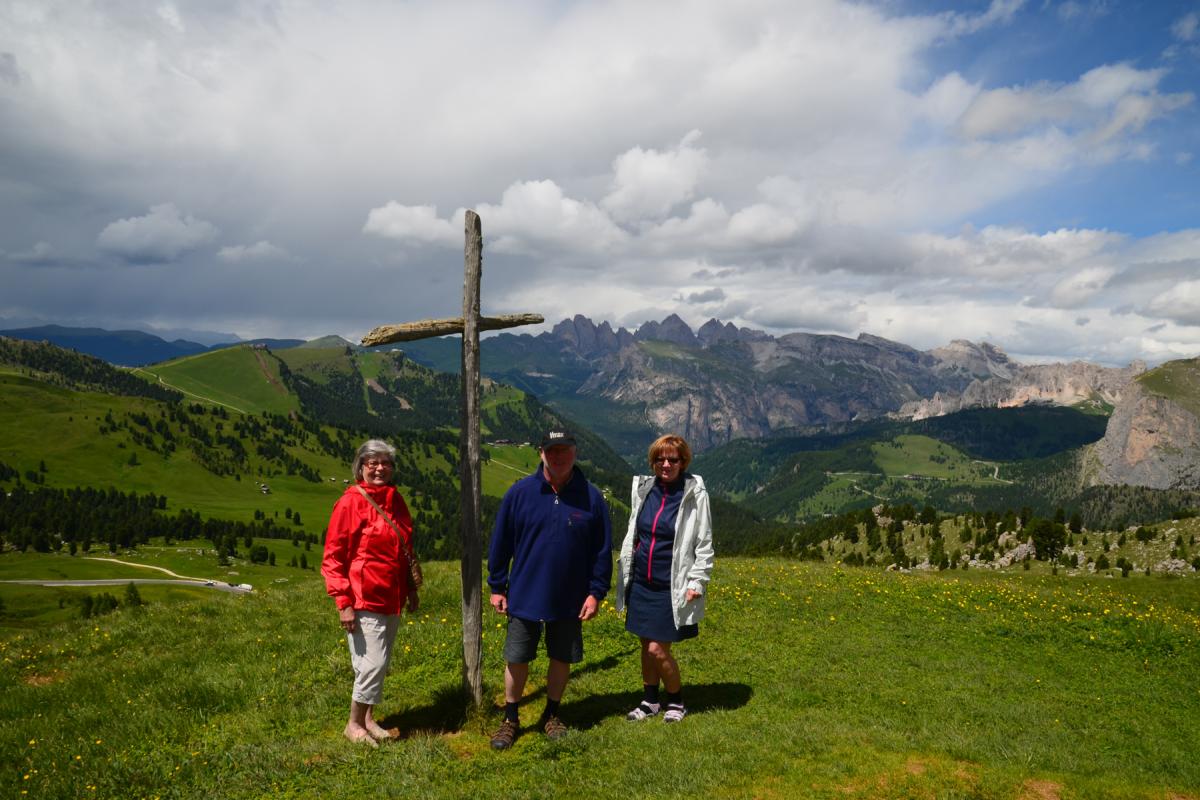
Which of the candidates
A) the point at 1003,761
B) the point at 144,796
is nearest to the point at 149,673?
the point at 144,796

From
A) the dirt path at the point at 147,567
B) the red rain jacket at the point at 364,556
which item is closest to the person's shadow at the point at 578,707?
the red rain jacket at the point at 364,556

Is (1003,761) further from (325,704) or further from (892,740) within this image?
(325,704)

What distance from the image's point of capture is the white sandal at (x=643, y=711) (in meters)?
10.7

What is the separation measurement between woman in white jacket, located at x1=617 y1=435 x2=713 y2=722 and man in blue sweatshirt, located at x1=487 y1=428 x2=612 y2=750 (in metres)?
0.58

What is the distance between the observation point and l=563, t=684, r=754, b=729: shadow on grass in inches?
432

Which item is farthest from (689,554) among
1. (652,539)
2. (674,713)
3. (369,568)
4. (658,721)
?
(369,568)

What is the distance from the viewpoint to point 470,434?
10.9m

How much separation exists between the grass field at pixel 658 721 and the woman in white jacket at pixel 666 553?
1.74 m

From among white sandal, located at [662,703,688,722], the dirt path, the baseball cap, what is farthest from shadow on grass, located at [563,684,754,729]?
the dirt path

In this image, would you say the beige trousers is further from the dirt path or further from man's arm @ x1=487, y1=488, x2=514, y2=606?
the dirt path

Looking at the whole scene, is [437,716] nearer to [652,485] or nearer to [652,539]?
[652,539]

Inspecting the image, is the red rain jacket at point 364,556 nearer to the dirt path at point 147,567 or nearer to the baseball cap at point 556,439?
the baseball cap at point 556,439

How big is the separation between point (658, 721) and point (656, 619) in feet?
6.51

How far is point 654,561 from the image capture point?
1011 cm
